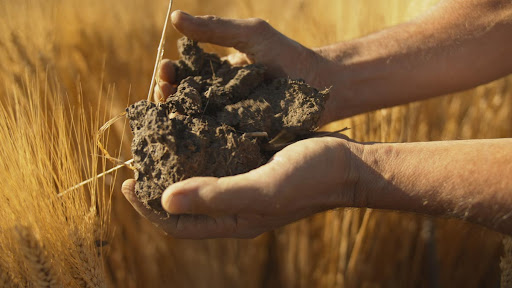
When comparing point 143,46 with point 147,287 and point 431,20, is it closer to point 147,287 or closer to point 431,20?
point 147,287

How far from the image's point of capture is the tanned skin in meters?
1.17

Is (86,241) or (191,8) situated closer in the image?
(86,241)

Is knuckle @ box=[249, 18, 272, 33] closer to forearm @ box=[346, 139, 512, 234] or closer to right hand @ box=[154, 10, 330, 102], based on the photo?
right hand @ box=[154, 10, 330, 102]

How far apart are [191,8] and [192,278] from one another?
1570 millimetres

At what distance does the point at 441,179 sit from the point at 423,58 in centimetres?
83

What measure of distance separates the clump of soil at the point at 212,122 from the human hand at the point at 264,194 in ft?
0.36

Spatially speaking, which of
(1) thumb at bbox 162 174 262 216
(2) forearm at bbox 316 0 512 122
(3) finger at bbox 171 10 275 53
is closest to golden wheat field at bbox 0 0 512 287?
(2) forearm at bbox 316 0 512 122

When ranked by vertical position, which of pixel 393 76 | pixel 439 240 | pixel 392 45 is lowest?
pixel 439 240

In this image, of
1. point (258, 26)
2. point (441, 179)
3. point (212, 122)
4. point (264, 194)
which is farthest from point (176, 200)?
point (258, 26)

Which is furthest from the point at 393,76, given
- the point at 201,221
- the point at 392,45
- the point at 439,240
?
the point at 201,221

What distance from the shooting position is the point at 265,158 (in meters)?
1.43

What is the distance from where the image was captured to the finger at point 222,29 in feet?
5.25

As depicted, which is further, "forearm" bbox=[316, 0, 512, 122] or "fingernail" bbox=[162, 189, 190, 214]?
"forearm" bbox=[316, 0, 512, 122]

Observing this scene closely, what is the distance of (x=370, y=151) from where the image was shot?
1.35 m
